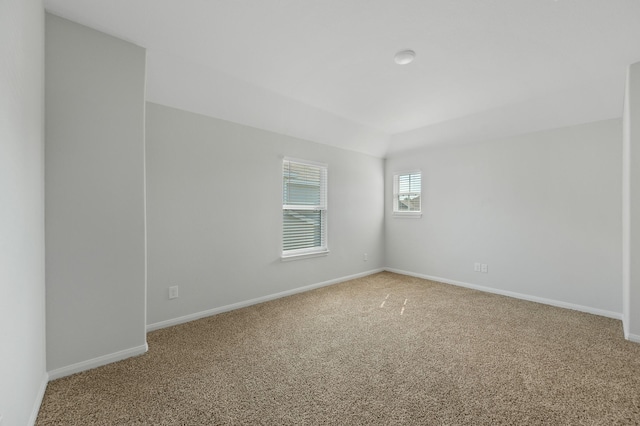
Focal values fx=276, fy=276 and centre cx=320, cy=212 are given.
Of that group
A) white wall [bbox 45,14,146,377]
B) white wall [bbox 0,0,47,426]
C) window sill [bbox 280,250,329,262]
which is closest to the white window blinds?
window sill [bbox 280,250,329,262]

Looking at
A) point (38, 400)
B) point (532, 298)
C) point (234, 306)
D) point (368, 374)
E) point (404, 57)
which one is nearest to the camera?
point (38, 400)

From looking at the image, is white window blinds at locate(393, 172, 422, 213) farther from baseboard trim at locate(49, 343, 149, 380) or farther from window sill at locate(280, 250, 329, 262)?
baseboard trim at locate(49, 343, 149, 380)

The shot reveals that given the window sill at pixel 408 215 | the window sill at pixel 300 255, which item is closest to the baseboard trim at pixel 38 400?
the window sill at pixel 300 255

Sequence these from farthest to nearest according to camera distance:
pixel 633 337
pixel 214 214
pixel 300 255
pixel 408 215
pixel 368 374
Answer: pixel 408 215 → pixel 300 255 → pixel 214 214 → pixel 633 337 → pixel 368 374

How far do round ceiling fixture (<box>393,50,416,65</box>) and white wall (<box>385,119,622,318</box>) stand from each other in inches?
94.7

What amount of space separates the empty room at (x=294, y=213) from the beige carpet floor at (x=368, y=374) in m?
0.02

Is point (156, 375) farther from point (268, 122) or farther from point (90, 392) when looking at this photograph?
point (268, 122)

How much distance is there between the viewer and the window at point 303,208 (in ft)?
13.1

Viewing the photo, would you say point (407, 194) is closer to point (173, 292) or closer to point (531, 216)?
point (531, 216)

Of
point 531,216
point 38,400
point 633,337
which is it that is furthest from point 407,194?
point 38,400

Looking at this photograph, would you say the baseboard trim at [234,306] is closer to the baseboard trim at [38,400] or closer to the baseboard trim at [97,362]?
the baseboard trim at [97,362]

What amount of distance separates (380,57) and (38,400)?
3.47 m

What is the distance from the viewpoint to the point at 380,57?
2467 mm

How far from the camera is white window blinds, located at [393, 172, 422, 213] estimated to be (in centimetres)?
502
